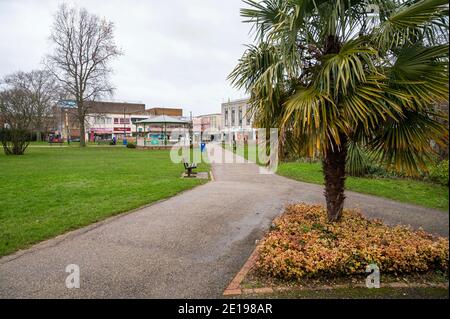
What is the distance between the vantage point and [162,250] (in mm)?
4105

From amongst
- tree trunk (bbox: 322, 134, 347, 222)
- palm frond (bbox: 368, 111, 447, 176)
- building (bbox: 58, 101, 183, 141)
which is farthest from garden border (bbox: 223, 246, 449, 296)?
building (bbox: 58, 101, 183, 141)

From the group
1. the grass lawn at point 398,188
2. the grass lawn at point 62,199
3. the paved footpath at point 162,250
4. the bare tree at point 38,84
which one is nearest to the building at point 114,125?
the bare tree at point 38,84

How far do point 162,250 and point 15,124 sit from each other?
2414cm

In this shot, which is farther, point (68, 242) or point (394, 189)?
A: point (394, 189)

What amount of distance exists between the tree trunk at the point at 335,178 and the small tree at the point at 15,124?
2491 cm

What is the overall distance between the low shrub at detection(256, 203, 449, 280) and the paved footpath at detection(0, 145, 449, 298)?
0.60 m

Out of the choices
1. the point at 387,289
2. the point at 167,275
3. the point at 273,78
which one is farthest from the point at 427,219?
the point at 167,275

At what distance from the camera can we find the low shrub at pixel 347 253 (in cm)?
317

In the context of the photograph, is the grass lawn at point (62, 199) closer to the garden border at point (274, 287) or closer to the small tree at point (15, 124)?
the garden border at point (274, 287)

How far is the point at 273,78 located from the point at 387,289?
3079 millimetres

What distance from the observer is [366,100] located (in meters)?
3.46

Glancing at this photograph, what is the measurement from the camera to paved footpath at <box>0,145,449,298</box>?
3059 millimetres
